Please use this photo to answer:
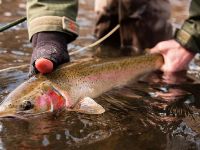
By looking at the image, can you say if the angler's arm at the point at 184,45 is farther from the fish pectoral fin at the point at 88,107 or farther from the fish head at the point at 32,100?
the fish head at the point at 32,100

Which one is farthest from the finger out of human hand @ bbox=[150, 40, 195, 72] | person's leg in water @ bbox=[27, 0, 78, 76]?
person's leg in water @ bbox=[27, 0, 78, 76]

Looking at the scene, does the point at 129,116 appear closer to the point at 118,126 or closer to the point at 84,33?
the point at 118,126

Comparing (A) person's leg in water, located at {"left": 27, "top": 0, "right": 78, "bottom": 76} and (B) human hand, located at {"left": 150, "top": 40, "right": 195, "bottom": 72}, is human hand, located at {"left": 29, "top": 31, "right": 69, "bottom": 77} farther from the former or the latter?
(B) human hand, located at {"left": 150, "top": 40, "right": 195, "bottom": 72}

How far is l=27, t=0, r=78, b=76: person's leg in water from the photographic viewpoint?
2293 mm

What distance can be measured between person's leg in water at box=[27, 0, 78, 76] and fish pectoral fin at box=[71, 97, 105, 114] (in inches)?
Result: 8.7

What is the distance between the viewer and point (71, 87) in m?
2.45

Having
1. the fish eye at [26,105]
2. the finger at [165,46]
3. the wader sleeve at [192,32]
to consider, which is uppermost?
the wader sleeve at [192,32]

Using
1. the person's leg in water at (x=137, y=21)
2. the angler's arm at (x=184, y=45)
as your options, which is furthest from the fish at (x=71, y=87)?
the person's leg in water at (x=137, y=21)

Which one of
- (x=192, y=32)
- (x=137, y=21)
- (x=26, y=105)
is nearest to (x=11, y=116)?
(x=26, y=105)

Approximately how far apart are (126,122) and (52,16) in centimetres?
67

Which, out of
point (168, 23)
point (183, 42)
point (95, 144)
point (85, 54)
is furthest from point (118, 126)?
point (168, 23)

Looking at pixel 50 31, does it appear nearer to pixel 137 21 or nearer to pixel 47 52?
pixel 47 52

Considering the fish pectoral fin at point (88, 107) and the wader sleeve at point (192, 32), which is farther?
the wader sleeve at point (192, 32)

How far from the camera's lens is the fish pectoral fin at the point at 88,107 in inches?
91.3
